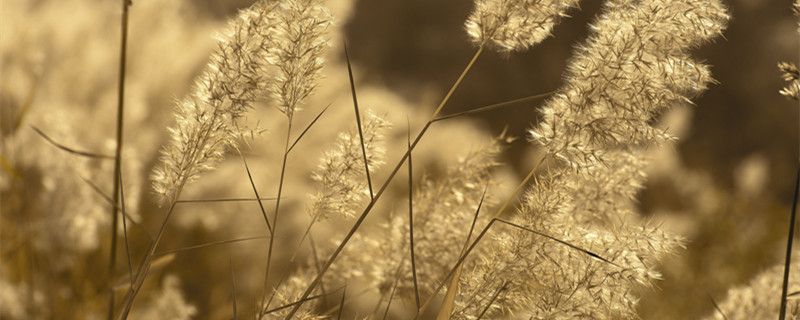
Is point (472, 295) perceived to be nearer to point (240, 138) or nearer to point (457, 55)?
point (240, 138)

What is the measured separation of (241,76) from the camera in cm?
57

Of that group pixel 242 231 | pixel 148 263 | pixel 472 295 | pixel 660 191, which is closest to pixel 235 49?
pixel 148 263

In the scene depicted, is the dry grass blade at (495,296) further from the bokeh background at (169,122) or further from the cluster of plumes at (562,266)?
the bokeh background at (169,122)

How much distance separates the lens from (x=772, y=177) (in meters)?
3.21

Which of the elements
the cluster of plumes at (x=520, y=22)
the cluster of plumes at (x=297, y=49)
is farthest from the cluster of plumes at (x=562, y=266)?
the cluster of plumes at (x=297, y=49)

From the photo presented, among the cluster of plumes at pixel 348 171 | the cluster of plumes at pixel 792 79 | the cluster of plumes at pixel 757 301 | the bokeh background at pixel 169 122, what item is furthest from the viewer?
the bokeh background at pixel 169 122

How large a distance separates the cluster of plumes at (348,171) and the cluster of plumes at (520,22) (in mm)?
171

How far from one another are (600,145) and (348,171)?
0.28 m

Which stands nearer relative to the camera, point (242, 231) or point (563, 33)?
point (242, 231)

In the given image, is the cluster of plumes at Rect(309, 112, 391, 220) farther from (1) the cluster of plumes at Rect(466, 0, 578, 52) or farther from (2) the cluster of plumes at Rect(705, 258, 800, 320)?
(2) the cluster of plumes at Rect(705, 258, 800, 320)

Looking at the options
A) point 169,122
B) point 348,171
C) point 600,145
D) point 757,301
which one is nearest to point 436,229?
point 348,171

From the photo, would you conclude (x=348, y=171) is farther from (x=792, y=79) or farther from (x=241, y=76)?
(x=792, y=79)

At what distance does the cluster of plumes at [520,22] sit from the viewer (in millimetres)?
591

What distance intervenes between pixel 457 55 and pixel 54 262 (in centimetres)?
324
